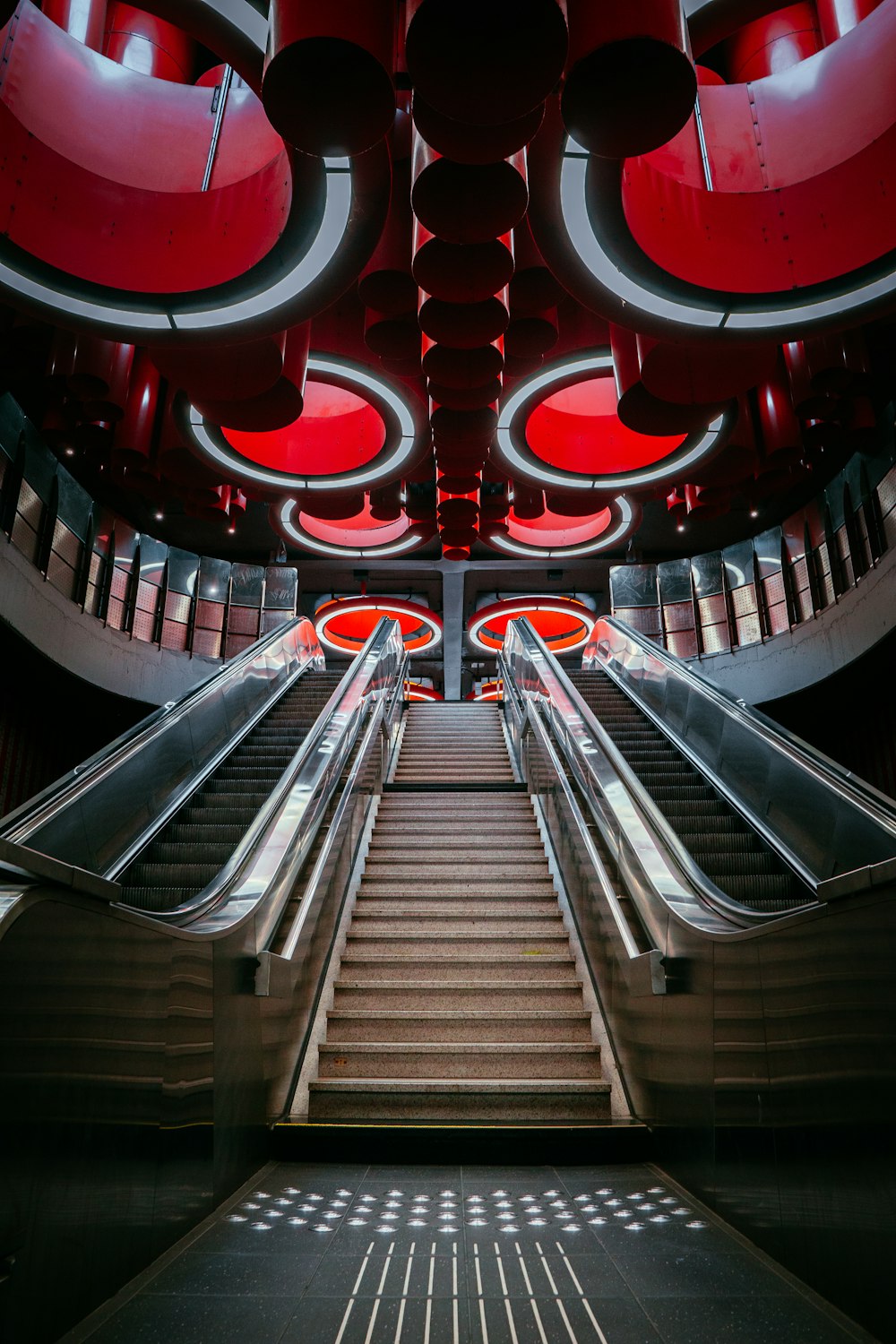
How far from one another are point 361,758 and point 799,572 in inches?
450

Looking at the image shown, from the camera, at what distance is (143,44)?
22.4ft

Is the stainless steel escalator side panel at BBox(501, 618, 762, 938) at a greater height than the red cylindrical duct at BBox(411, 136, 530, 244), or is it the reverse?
the red cylindrical duct at BBox(411, 136, 530, 244)

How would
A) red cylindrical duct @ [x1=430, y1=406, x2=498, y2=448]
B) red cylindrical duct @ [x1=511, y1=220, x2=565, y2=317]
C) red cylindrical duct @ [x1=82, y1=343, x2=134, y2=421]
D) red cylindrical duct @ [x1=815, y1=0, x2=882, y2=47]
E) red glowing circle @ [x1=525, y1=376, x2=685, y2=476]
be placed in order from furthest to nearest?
red glowing circle @ [x1=525, y1=376, x2=685, y2=476] < red cylindrical duct @ [x1=82, y1=343, x2=134, y2=421] < red cylindrical duct @ [x1=430, y1=406, x2=498, y2=448] < red cylindrical duct @ [x1=511, y1=220, x2=565, y2=317] < red cylindrical duct @ [x1=815, y1=0, x2=882, y2=47]

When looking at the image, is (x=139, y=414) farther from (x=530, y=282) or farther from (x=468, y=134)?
(x=468, y=134)

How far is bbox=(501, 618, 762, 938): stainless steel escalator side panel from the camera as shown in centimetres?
360

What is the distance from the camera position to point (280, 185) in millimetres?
5516

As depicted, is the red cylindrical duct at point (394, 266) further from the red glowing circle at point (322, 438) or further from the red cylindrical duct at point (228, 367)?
the red glowing circle at point (322, 438)

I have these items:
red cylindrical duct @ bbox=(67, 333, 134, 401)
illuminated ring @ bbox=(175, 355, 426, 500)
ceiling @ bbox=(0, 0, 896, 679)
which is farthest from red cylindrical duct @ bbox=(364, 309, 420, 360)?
red cylindrical duct @ bbox=(67, 333, 134, 401)

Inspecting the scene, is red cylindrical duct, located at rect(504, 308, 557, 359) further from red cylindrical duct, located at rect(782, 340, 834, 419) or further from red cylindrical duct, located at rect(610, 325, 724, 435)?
red cylindrical duct, located at rect(782, 340, 834, 419)

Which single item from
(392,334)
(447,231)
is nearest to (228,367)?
(392,334)

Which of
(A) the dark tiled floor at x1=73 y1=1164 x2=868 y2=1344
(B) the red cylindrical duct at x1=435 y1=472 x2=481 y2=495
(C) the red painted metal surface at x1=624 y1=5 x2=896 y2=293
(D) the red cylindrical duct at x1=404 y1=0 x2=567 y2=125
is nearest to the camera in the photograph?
(A) the dark tiled floor at x1=73 y1=1164 x2=868 y2=1344

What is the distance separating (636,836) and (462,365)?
3.76 metres

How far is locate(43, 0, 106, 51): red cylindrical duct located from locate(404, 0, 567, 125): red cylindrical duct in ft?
13.7

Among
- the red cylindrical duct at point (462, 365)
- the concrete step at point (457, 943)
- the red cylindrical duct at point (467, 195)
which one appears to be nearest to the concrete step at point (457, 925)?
the concrete step at point (457, 943)
